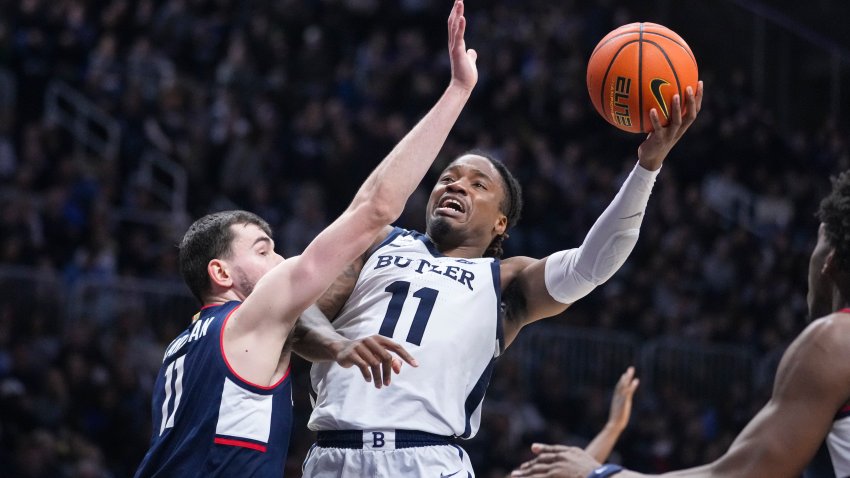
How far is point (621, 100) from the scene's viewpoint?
4.57 meters

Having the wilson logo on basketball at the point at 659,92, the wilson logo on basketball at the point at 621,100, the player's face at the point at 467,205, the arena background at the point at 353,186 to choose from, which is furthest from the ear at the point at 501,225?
the arena background at the point at 353,186

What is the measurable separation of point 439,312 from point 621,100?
3.93 ft

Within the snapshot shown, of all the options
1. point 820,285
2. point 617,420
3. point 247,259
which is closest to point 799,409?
point 820,285

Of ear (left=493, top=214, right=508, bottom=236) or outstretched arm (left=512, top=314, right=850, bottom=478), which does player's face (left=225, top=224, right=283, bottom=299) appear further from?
outstretched arm (left=512, top=314, right=850, bottom=478)

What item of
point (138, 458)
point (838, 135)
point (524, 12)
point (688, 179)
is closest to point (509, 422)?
point (138, 458)

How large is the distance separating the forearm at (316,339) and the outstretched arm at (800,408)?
1524mm

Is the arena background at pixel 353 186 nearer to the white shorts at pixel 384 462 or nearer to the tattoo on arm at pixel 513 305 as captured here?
the tattoo on arm at pixel 513 305

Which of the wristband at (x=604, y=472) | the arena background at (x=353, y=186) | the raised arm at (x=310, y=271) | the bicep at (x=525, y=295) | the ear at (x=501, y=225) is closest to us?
the wristband at (x=604, y=472)

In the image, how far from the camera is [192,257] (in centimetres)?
417

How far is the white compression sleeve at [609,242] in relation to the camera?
4445 millimetres

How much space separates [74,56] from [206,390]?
9.97 m

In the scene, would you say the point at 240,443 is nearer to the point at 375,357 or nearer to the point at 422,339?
the point at 375,357

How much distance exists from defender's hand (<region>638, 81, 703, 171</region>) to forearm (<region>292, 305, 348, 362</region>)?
146 centimetres

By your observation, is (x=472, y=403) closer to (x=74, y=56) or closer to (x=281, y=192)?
(x=281, y=192)
